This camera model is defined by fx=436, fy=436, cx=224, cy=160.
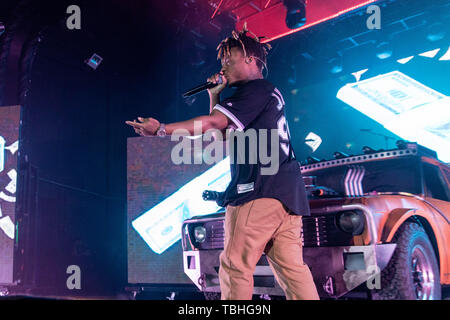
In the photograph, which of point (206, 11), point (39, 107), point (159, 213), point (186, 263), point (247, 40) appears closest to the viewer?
point (247, 40)

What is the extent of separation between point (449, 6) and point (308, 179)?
4.42 m

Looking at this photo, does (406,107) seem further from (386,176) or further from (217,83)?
(217,83)

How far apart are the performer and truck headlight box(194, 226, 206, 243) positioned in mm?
1589

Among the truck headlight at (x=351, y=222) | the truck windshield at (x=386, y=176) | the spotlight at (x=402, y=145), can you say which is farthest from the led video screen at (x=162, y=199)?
the truck headlight at (x=351, y=222)

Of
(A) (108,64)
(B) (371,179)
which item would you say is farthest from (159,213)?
(B) (371,179)

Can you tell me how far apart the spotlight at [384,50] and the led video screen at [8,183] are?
18.5 ft

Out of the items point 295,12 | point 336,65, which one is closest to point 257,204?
point 295,12

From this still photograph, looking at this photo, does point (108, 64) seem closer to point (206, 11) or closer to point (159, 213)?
point (206, 11)

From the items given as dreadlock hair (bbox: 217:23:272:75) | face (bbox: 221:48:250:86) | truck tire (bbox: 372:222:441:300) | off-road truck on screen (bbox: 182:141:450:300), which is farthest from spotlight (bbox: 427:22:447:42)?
face (bbox: 221:48:250:86)

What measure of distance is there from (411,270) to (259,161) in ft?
5.30

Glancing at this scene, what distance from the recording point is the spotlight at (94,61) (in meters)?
5.88

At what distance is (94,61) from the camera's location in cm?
A: 591

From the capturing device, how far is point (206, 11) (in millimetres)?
6777

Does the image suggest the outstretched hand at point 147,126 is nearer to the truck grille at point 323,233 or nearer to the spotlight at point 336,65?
the truck grille at point 323,233
